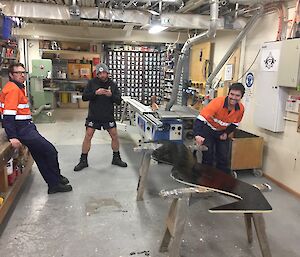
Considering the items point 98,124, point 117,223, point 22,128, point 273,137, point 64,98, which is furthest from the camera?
point 64,98

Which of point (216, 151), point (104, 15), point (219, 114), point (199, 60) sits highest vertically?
point (104, 15)

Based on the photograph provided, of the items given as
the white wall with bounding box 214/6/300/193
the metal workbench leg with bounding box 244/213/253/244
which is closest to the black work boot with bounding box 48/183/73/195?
the metal workbench leg with bounding box 244/213/253/244

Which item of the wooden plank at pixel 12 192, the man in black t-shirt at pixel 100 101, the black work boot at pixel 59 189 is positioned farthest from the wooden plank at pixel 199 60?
the wooden plank at pixel 12 192

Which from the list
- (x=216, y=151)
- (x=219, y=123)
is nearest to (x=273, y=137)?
(x=216, y=151)

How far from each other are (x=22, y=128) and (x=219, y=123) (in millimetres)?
2107

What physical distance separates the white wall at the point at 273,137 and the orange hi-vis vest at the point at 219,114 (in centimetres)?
93

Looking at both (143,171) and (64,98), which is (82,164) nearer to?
(143,171)

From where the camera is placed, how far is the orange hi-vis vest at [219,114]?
2.96 m

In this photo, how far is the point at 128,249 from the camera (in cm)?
227

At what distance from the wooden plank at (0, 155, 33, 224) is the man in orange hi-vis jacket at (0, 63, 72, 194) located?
0.96 ft

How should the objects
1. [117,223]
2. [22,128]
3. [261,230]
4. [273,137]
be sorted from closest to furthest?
1. [261,230]
2. [117,223]
3. [22,128]
4. [273,137]

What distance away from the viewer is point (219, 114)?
9.89ft

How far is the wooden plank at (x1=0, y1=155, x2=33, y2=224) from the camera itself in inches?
99.3

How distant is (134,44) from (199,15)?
4390 millimetres
